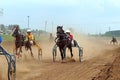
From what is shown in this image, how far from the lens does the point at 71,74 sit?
17.0m

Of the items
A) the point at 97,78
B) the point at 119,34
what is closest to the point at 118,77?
the point at 97,78

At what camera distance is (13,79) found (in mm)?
13922

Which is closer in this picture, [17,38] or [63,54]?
[63,54]

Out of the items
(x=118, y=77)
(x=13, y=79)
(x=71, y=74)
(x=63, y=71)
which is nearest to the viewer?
(x=13, y=79)

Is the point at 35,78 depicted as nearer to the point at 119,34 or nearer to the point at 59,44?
the point at 59,44

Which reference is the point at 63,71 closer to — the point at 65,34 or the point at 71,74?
the point at 71,74

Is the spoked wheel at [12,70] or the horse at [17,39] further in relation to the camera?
the horse at [17,39]

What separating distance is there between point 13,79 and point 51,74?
3469 mm

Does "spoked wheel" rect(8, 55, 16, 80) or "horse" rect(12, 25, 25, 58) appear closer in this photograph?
"spoked wheel" rect(8, 55, 16, 80)

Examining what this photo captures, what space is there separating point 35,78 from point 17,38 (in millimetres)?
10515

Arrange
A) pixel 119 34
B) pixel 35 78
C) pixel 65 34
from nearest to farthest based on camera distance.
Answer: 1. pixel 35 78
2. pixel 65 34
3. pixel 119 34

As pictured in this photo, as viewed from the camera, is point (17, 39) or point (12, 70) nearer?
point (12, 70)

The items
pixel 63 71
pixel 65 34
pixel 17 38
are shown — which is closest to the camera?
pixel 63 71

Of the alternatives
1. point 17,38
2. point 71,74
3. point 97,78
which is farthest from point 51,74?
point 17,38
